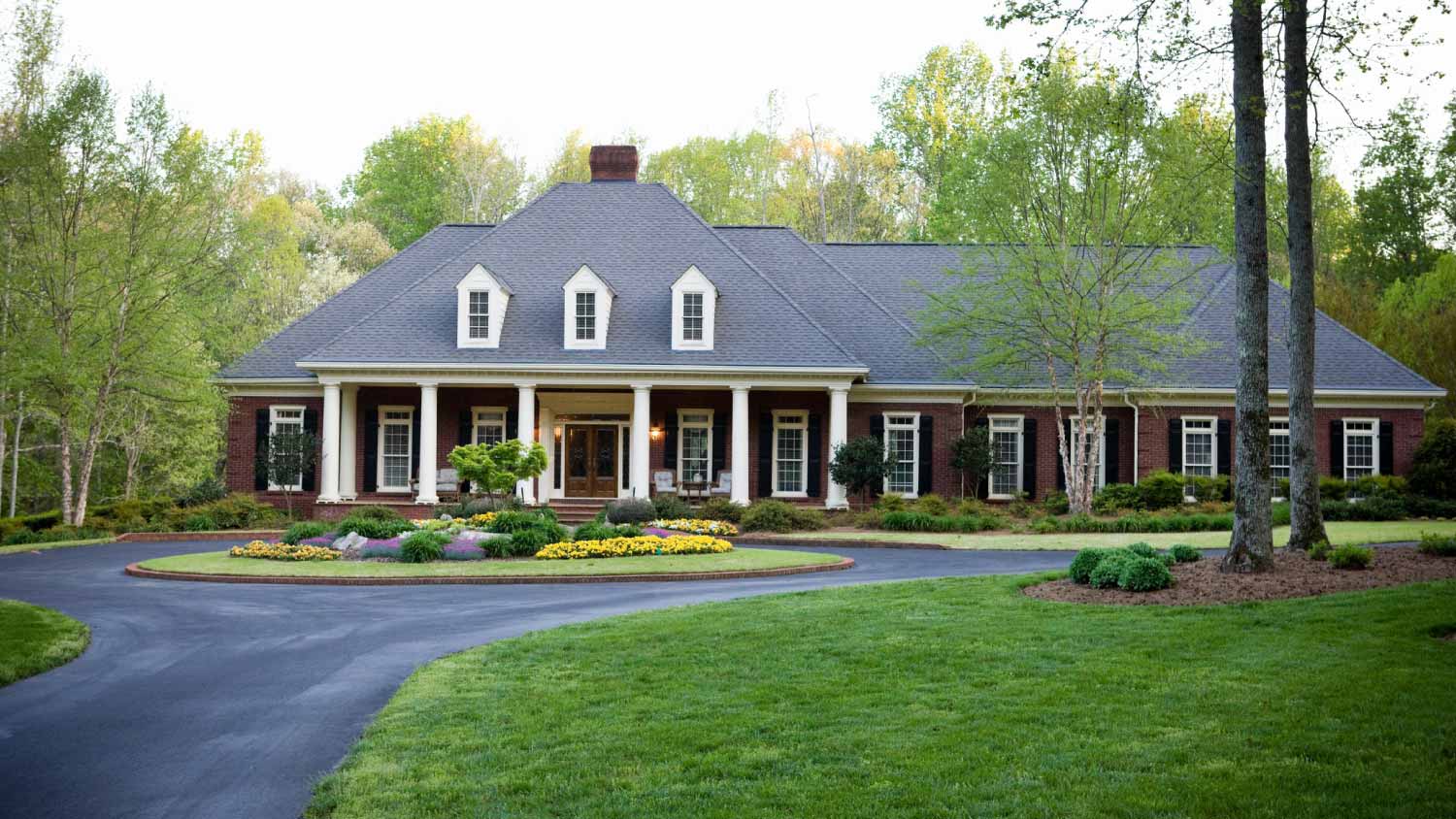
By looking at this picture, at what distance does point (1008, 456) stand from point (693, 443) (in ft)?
27.3

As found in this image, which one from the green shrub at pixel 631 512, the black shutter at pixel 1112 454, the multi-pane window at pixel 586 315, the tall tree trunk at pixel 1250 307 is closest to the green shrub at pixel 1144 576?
the tall tree trunk at pixel 1250 307

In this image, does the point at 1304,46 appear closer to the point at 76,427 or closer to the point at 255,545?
the point at 255,545

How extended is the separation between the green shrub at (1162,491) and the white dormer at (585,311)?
1358cm

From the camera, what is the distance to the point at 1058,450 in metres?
30.8

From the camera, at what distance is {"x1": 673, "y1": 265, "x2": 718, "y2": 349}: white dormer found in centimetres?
2966

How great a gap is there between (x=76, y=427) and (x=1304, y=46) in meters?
30.1

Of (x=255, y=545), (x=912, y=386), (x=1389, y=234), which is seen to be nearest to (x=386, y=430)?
(x=255, y=545)

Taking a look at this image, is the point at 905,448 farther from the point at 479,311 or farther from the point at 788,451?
the point at 479,311

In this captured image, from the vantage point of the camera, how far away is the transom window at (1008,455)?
31547 mm

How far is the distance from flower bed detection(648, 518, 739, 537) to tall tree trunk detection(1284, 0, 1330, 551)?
489 inches

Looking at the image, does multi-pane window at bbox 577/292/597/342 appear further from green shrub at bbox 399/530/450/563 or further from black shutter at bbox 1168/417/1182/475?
black shutter at bbox 1168/417/1182/475

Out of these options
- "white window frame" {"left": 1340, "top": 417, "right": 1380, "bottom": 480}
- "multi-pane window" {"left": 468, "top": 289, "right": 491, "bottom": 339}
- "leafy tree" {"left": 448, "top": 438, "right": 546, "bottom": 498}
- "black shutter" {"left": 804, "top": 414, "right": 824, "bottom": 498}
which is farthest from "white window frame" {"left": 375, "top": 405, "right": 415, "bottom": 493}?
"white window frame" {"left": 1340, "top": 417, "right": 1380, "bottom": 480}

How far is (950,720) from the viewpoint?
299 inches

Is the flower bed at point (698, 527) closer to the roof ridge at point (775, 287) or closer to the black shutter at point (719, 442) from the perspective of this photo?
the black shutter at point (719, 442)
